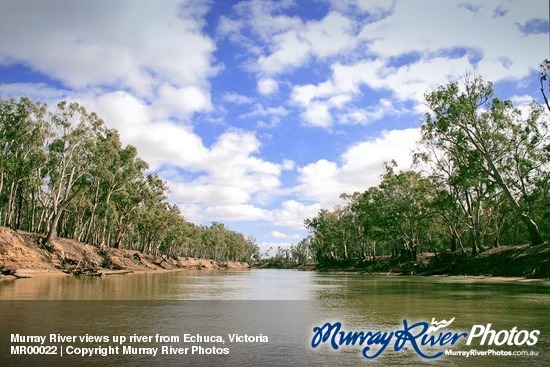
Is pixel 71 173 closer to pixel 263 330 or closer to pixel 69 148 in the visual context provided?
pixel 69 148

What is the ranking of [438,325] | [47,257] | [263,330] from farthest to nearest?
1. [47,257]
2. [438,325]
3. [263,330]

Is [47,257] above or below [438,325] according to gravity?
above

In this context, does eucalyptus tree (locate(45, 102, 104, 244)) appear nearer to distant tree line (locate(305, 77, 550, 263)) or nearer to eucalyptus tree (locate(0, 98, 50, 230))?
eucalyptus tree (locate(0, 98, 50, 230))

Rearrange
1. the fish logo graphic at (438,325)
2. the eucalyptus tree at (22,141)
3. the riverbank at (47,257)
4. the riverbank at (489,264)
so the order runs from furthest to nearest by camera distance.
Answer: the eucalyptus tree at (22,141) → the riverbank at (489,264) → the riverbank at (47,257) → the fish logo graphic at (438,325)

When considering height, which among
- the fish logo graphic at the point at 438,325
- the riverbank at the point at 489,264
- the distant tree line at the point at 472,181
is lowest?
the riverbank at the point at 489,264

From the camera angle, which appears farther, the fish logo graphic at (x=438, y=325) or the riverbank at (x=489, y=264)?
the riverbank at (x=489, y=264)

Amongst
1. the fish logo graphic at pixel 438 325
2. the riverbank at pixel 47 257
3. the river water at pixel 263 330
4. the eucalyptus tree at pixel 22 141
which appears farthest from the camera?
the eucalyptus tree at pixel 22 141

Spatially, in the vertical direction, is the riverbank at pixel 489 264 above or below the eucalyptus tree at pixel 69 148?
below

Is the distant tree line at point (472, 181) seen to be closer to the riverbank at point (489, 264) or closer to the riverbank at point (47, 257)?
the riverbank at point (489, 264)

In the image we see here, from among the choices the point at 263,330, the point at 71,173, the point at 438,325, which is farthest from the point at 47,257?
the point at 438,325

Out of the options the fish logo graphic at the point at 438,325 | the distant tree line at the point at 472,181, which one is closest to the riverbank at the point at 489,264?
the distant tree line at the point at 472,181

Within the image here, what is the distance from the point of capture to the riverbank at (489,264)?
33.0 meters

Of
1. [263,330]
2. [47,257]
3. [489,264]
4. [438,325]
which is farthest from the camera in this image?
[489,264]

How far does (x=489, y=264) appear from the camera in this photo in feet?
137
